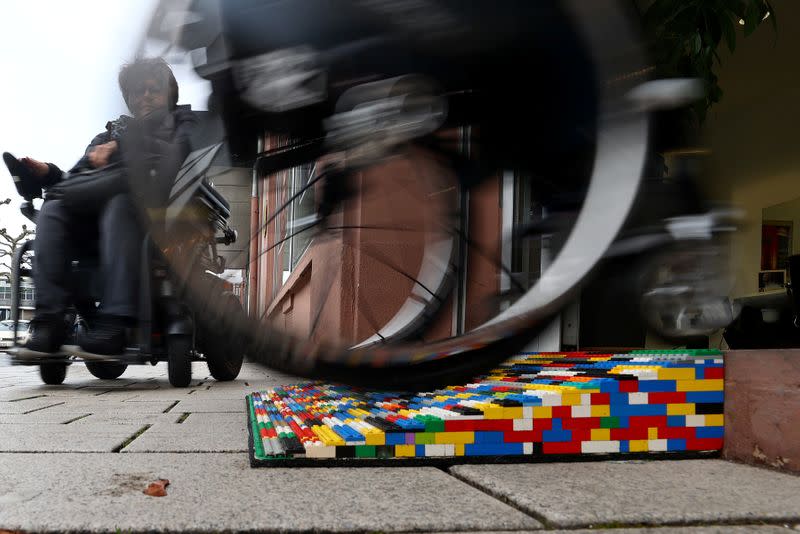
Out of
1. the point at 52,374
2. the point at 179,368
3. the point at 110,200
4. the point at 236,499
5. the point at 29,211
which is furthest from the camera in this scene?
the point at 52,374

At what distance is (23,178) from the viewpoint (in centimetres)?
104

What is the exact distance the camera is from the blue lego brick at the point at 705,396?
95 centimetres

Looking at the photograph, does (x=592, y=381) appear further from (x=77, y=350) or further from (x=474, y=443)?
(x=77, y=350)

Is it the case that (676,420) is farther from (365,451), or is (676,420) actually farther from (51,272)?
(51,272)

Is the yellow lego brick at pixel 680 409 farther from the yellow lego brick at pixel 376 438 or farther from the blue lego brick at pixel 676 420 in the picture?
the yellow lego brick at pixel 376 438

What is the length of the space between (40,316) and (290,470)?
766 mm

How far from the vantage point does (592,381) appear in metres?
0.93

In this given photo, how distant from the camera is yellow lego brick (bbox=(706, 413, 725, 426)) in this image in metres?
0.96

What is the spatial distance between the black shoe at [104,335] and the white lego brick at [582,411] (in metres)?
0.93

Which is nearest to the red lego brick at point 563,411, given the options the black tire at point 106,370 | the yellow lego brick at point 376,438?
the yellow lego brick at point 376,438

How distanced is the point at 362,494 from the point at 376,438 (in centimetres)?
16

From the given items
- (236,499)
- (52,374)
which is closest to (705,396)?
(236,499)

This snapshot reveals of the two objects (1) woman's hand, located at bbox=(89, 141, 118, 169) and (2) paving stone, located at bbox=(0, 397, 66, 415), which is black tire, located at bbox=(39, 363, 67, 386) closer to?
(2) paving stone, located at bbox=(0, 397, 66, 415)

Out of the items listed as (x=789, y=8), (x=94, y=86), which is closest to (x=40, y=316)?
(x=94, y=86)
